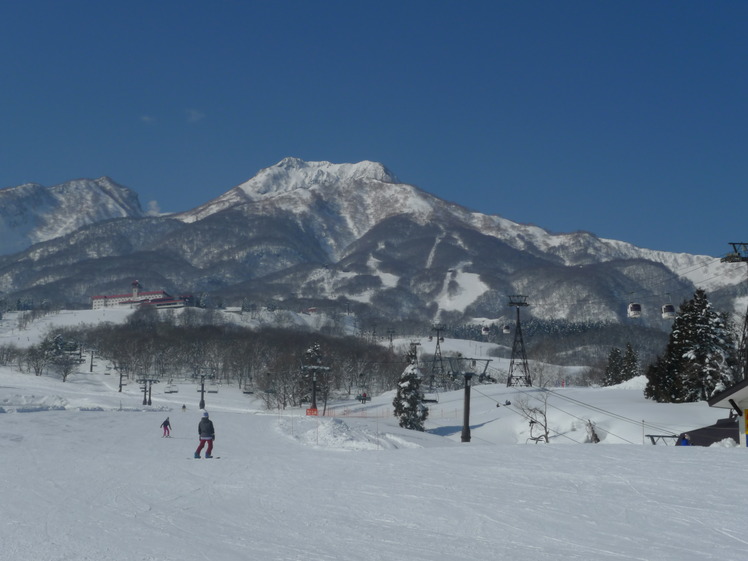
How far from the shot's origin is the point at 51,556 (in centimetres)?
923

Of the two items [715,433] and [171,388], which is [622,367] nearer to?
[171,388]

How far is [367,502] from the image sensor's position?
13.9 m

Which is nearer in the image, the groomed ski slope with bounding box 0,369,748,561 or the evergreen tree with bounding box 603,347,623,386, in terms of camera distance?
the groomed ski slope with bounding box 0,369,748,561

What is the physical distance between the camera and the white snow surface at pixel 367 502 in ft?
33.2

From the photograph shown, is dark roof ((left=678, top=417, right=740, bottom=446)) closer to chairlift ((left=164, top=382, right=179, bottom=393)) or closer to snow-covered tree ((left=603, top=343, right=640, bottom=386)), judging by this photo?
snow-covered tree ((left=603, top=343, right=640, bottom=386))

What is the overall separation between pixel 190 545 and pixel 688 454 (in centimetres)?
1394

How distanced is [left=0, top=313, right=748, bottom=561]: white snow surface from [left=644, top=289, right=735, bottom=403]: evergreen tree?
1247 inches

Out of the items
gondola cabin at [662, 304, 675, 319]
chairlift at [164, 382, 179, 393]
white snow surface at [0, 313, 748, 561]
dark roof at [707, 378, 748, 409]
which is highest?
gondola cabin at [662, 304, 675, 319]

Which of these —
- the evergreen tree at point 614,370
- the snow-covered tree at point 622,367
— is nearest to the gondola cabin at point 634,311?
the snow-covered tree at point 622,367

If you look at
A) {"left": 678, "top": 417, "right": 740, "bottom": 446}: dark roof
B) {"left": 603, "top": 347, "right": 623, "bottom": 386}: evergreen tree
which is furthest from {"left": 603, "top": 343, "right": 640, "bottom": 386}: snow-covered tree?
{"left": 678, "top": 417, "right": 740, "bottom": 446}: dark roof

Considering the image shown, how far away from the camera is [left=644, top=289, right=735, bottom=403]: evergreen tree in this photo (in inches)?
2147

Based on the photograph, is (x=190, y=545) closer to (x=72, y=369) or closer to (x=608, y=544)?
(x=608, y=544)

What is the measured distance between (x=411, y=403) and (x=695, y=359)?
862 inches

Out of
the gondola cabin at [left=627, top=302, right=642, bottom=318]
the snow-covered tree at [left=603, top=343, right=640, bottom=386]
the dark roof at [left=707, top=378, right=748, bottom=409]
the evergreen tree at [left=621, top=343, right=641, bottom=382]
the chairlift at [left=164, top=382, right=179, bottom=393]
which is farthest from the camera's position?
the chairlift at [left=164, top=382, right=179, bottom=393]
